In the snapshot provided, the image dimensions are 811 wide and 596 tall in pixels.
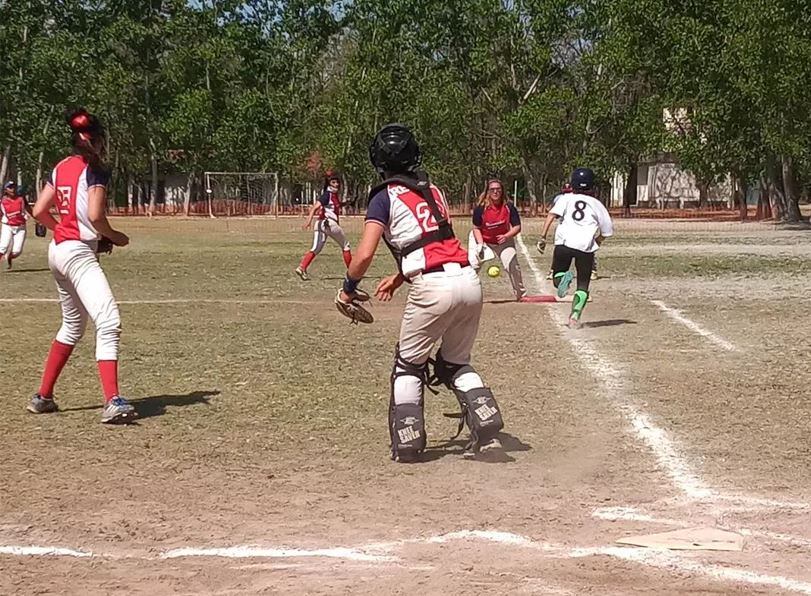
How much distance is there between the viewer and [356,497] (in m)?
6.05

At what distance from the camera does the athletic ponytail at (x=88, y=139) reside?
25.5 feet

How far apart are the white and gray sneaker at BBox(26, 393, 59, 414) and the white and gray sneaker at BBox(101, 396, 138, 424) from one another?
0.66 m

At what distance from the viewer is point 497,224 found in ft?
53.9

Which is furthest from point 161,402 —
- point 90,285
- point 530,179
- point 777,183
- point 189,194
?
point 189,194

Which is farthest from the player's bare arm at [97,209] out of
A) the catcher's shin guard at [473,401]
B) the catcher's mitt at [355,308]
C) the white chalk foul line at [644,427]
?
the white chalk foul line at [644,427]

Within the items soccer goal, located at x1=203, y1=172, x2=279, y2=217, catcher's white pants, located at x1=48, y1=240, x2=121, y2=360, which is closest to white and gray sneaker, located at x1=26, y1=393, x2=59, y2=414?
catcher's white pants, located at x1=48, y1=240, x2=121, y2=360

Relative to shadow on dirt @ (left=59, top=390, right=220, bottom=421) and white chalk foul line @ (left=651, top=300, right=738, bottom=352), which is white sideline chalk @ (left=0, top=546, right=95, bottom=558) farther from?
white chalk foul line @ (left=651, top=300, right=738, bottom=352)

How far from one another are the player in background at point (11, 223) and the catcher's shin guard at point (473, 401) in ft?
60.5

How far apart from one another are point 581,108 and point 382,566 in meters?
66.9

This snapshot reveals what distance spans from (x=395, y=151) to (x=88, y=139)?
7.88 feet

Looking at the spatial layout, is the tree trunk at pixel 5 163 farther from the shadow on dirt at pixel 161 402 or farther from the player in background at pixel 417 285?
the player in background at pixel 417 285

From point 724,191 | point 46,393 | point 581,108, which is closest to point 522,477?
point 46,393

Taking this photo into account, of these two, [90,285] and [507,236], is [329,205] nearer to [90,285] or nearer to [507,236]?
[507,236]

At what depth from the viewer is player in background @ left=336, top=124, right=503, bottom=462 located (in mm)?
6609
